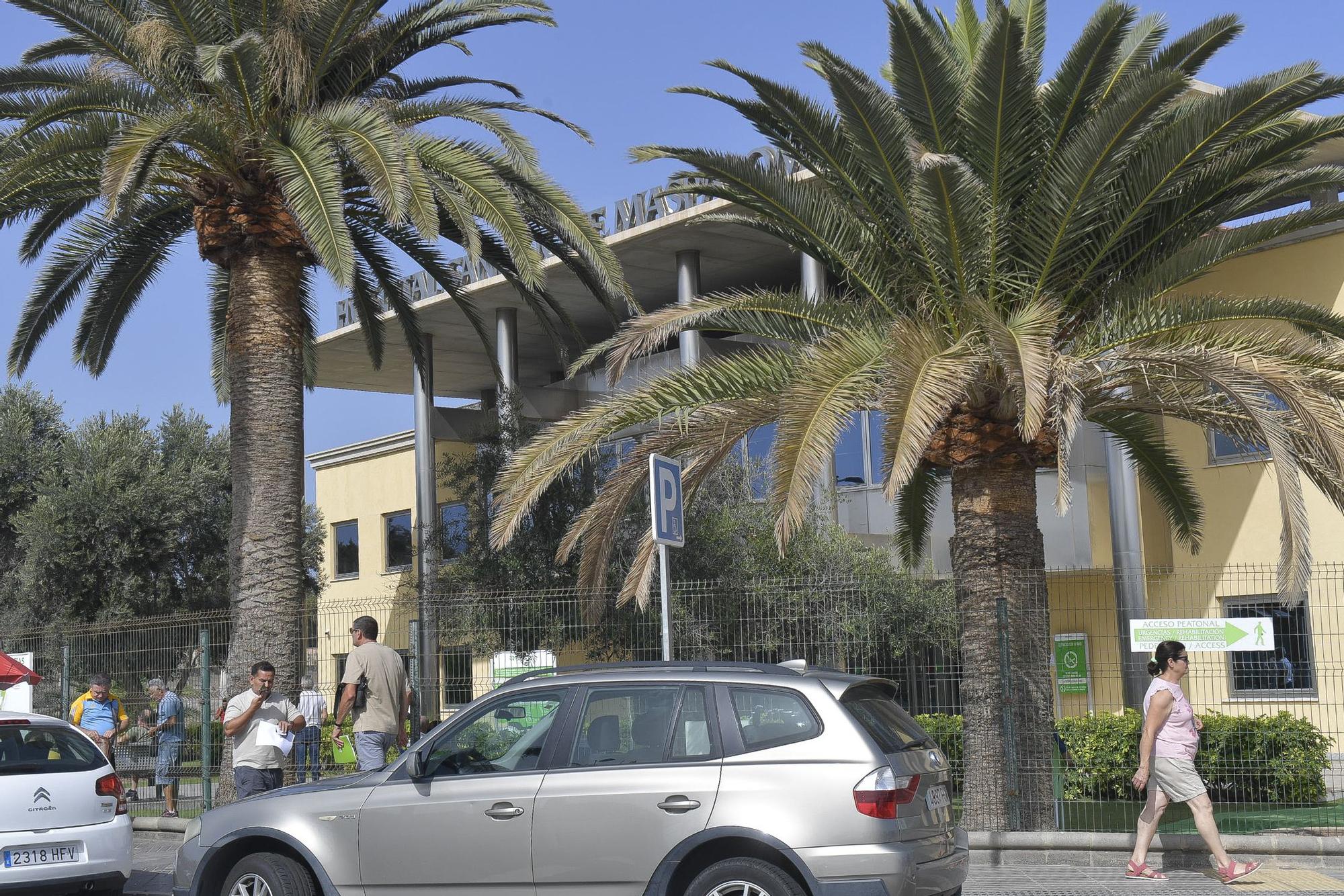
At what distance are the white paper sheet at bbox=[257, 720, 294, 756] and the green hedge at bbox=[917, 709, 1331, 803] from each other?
5.74 meters

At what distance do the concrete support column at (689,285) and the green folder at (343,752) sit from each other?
10.4m

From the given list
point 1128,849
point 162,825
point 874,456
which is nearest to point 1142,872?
point 1128,849

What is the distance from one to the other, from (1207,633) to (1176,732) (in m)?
2.37

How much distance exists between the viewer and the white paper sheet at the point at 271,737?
11.0 meters

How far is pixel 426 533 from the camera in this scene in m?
24.5

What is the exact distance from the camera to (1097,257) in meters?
11.4

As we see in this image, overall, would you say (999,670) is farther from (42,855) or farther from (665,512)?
(42,855)

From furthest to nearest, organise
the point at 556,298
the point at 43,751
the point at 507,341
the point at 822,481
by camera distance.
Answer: the point at 507,341 → the point at 556,298 → the point at 822,481 → the point at 43,751

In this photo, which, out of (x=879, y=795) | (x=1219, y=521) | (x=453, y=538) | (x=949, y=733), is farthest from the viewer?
(x=453, y=538)

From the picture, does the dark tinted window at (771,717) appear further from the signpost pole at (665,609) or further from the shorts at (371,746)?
the shorts at (371,746)

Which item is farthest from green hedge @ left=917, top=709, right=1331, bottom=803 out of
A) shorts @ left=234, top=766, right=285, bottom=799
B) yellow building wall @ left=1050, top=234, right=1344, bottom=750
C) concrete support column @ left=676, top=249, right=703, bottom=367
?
concrete support column @ left=676, top=249, right=703, bottom=367

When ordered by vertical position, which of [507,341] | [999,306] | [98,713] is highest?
[507,341]

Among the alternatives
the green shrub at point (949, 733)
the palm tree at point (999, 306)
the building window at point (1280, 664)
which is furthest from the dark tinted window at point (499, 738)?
the building window at point (1280, 664)

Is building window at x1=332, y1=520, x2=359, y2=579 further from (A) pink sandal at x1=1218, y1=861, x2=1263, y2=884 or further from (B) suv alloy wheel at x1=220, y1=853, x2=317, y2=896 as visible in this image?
(A) pink sandal at x1=1218, y1=861, x2=1263, y2=884
